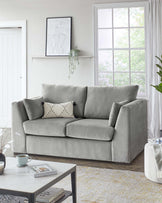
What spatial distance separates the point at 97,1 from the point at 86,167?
3142 mm

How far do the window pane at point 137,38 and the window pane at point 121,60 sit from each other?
0.64 feet

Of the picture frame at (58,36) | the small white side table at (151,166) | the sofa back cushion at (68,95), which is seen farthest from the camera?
the picture frame at (58,36)

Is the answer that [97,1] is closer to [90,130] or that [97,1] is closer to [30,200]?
[90,130]

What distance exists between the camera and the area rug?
3.04 m

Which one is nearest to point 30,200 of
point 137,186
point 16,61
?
point 137,186

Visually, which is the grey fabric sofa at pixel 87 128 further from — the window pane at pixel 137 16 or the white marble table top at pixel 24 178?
the window pane at pixel 137 16

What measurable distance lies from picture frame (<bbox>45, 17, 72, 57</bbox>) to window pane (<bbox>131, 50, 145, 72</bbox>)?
3.75 feet

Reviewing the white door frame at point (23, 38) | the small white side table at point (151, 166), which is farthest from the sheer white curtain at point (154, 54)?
the white door frame at point (23, 38)

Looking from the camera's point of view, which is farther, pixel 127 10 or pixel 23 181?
pixel 127 10

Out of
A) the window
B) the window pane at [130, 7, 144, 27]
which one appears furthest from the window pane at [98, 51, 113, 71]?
the window pane at [130, 7, 144, 27]

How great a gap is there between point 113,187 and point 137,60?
297 cm

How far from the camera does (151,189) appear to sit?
3285mm

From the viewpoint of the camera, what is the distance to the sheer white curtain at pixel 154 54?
5527mm

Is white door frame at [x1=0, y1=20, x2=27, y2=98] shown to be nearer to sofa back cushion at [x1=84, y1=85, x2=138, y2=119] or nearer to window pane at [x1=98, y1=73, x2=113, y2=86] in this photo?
window pane at [x1=98, y1=73, x2=113, y2=86]
